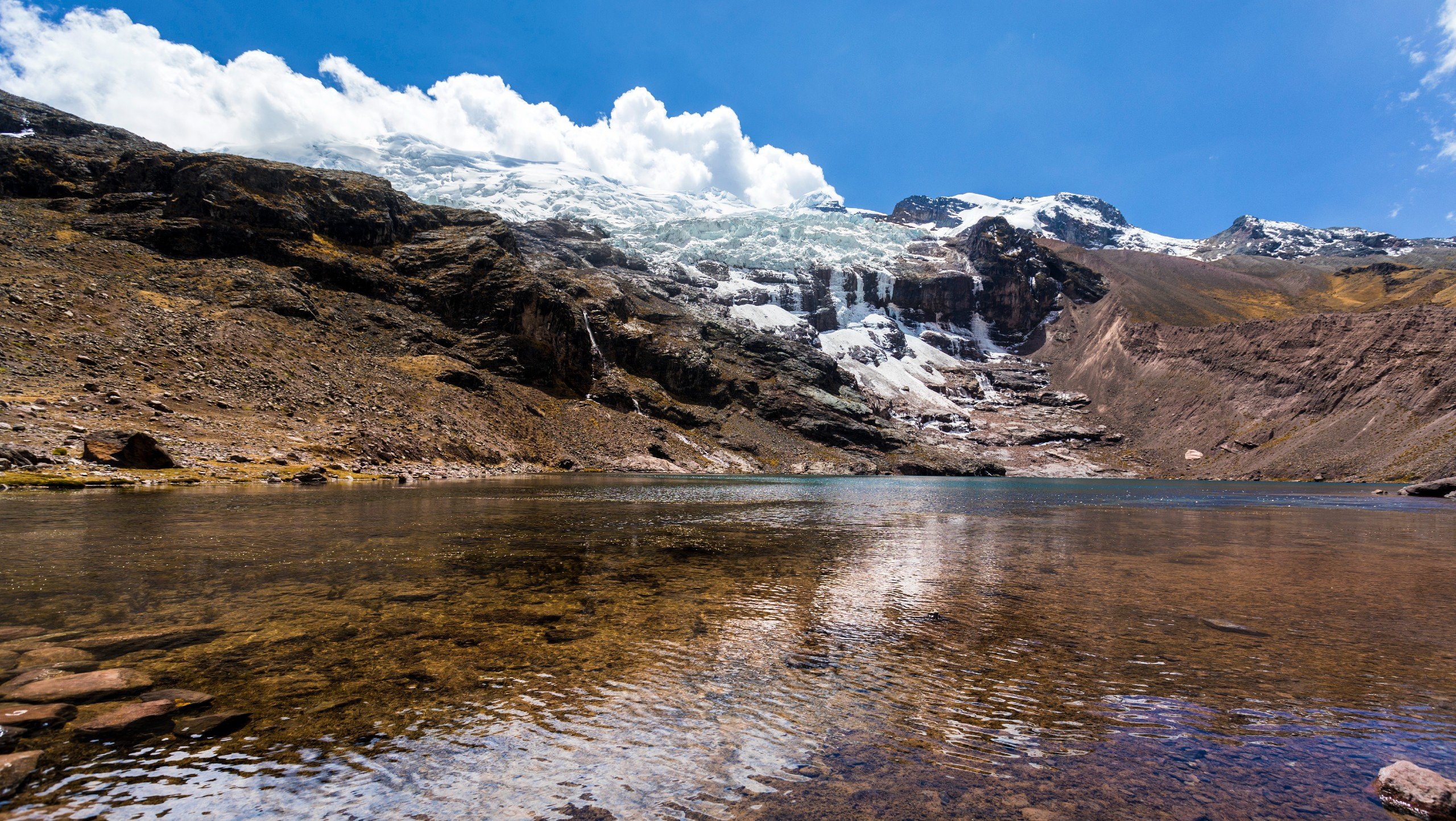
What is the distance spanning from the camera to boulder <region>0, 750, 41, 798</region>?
511 centimetres

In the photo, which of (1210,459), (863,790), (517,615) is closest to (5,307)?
(517,615)

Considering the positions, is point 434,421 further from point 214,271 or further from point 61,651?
point 61,651

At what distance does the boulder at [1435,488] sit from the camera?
69.4 metres

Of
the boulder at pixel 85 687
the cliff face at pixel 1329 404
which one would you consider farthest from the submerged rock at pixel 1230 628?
the cliff face at pixel 1329 404

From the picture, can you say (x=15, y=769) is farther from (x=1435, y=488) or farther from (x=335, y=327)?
(x=1435, y=488)

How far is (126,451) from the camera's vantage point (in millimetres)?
39812

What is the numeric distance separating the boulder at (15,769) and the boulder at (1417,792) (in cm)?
1183

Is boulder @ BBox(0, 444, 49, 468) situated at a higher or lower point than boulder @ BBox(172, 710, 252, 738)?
higher

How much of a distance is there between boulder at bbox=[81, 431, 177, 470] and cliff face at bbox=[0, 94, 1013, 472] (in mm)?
4322

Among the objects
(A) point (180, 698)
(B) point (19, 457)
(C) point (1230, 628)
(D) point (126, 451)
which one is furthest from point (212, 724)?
(D) point (126, 451)

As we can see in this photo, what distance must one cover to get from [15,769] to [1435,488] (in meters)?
110

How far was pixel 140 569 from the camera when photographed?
48.6ft

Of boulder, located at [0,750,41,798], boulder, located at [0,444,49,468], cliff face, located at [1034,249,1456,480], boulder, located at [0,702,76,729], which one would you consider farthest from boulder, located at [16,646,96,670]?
cliff face, located at [1034,249,1456,480]

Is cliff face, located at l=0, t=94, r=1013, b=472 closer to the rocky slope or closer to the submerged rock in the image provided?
the rocky slope
